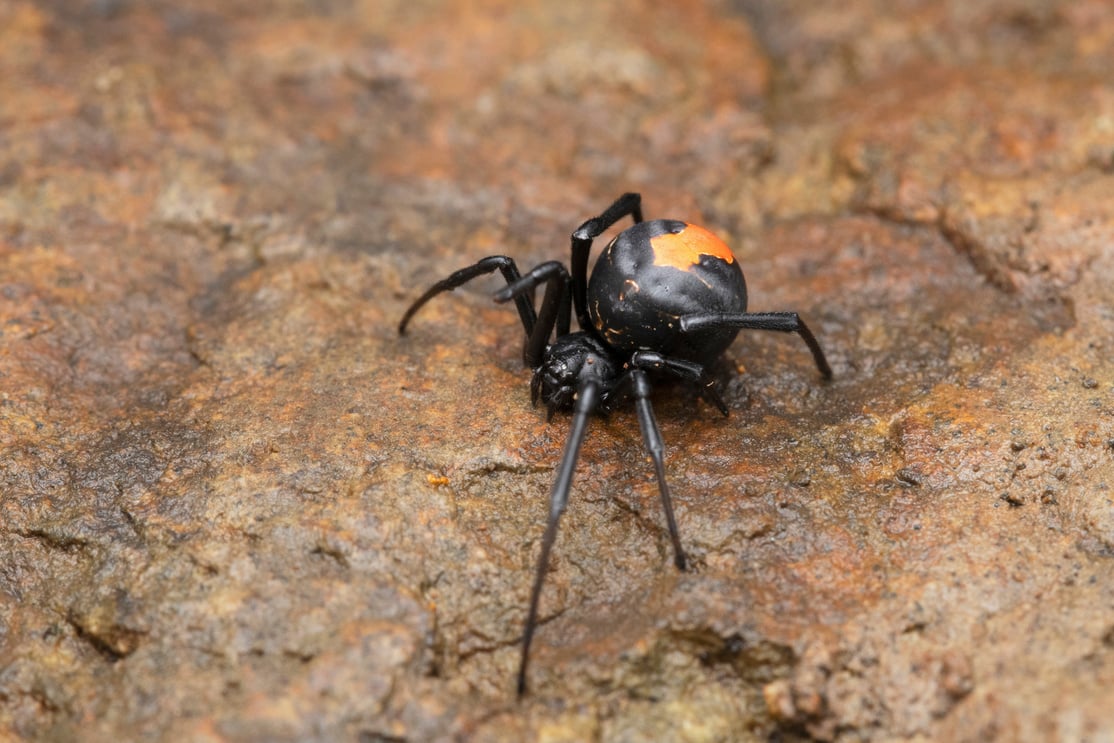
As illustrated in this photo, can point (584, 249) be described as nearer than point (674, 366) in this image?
No

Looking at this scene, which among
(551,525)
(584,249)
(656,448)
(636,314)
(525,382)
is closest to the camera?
(551,525)

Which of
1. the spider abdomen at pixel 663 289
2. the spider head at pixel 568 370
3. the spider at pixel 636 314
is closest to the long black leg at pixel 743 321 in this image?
the spider at pixel 636 314

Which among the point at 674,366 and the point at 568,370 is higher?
the point at 674,366

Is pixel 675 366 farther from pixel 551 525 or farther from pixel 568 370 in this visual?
pixel 551 525

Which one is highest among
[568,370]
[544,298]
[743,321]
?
[743,321]

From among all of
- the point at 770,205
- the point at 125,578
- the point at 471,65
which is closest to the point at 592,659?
the point at 125,578

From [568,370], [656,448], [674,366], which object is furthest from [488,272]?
[656,448]

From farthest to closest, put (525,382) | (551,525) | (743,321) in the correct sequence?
(525,382)
(743,321)
(551,525)
